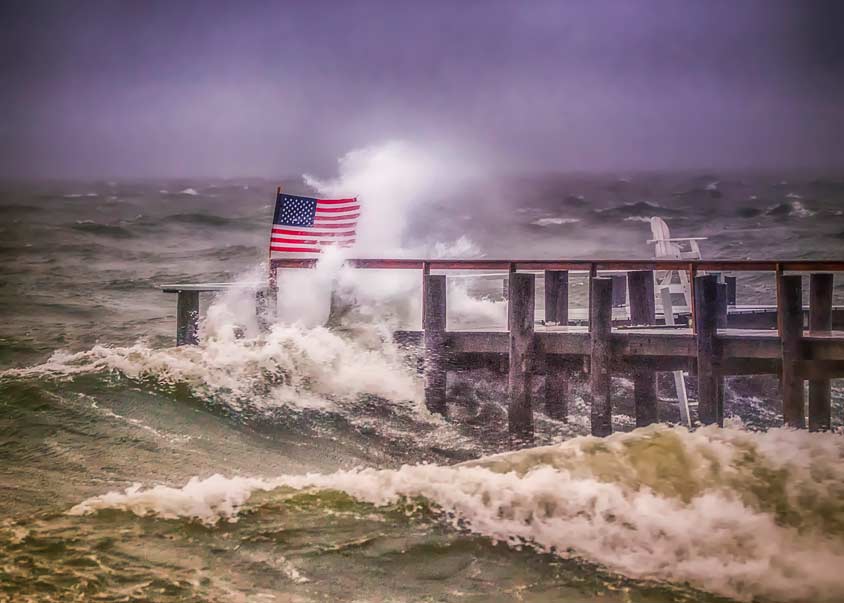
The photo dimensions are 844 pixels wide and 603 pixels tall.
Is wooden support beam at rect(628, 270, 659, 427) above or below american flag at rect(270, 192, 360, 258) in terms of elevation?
below

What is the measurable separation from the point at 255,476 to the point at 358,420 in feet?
5.08

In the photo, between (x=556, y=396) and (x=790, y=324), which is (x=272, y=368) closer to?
(x=556, y=396)

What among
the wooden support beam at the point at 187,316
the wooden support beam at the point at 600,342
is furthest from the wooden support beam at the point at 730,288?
the wooden support beam at the point at 187,316

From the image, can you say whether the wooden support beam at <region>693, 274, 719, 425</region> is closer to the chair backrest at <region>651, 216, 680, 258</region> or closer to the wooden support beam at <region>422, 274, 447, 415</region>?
the chair backrest at <region>651, 216, 680, 258</region>

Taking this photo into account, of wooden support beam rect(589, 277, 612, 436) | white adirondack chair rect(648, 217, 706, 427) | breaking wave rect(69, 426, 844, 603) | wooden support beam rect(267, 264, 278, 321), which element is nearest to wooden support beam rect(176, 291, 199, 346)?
wooden support beam rect(267, 264, 278, 321)

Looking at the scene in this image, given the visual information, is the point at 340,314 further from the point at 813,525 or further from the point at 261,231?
the point at 261,231

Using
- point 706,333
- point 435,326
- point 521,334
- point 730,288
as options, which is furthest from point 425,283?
point 730,288

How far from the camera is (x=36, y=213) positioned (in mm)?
13711

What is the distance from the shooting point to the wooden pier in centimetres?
600

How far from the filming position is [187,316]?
7070 mm

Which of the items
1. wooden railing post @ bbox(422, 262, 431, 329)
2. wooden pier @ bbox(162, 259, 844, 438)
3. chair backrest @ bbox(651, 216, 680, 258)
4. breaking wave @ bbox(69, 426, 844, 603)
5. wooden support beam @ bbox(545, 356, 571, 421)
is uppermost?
chair backrest @ bbox(651, 216, 680, 258)

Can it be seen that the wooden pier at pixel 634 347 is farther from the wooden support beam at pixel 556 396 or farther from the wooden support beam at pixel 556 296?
the wooden support beam at pixel 556 296

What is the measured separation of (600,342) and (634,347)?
0.80 feet

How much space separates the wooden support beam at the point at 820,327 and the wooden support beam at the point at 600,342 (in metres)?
1.60
